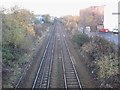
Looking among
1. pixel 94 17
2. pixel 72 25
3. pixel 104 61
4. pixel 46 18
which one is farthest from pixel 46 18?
pixel 104 61

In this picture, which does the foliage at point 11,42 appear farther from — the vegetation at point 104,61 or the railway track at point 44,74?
the vegetation at point 104,61

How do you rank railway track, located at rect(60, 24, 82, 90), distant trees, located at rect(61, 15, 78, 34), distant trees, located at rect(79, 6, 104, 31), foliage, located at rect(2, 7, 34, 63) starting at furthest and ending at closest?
distant trees, located at rect(61, 15, 78, 34) → distant trees, located at rect(79, 6, 104, 31) → foliage, located at rect(2, 7, 34, 63) → railway track, located at rect(60, 24, 82, 90)

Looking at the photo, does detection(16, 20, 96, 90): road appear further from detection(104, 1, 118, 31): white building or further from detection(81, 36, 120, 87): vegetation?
detection(104, 1, 118, 31): white building

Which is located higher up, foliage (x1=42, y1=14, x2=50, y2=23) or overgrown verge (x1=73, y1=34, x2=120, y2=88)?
foliage (x1=42, y1=14, x2=50, y2=23)

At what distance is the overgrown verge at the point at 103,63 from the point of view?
16.8 m

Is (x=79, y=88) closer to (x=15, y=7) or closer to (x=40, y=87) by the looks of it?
(x=40, y=87)

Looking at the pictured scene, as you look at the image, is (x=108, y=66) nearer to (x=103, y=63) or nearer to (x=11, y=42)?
(x=103, y=63)

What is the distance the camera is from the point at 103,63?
61.9 ft

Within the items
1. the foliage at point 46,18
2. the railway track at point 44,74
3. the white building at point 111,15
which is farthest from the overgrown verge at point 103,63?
the foliage at point 46,18

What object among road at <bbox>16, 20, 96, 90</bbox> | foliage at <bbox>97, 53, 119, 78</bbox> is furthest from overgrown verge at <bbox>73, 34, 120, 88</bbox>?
road at <bbox>16, 20, 96, 90</bbox>

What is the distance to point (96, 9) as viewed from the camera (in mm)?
45938

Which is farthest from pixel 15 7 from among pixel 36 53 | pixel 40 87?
pixel 40 87

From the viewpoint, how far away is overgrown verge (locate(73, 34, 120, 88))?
16.8 metres

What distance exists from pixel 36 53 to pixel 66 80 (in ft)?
36.1
